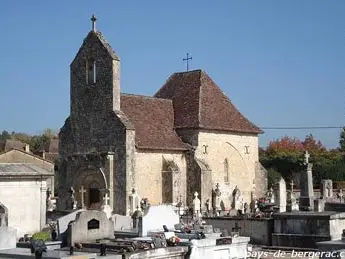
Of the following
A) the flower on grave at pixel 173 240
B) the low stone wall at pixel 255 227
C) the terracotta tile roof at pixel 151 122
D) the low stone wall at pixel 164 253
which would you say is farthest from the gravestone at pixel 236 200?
the low stone wall at pixel 164 253

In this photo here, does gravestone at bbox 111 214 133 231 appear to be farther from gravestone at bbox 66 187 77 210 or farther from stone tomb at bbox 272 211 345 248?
gravestone at bbox 66 187 77 210

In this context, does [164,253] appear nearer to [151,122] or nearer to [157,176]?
[157,176]

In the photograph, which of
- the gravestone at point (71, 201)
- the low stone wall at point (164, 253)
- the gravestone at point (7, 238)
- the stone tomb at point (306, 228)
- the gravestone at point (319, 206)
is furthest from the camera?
the gravestone at point (71, 201)

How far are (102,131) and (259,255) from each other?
16782mm

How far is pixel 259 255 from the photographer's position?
1783cm

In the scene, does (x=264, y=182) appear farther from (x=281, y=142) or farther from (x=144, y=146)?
(x=281, y=142)

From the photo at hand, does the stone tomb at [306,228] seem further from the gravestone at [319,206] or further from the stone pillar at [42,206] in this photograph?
the stone pillar at [42,206]

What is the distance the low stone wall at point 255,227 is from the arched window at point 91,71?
14.4 metres

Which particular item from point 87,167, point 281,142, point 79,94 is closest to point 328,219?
point 87,167

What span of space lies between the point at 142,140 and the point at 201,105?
506 cm

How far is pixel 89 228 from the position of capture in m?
16.1

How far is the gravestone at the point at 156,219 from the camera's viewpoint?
17797 millimetres

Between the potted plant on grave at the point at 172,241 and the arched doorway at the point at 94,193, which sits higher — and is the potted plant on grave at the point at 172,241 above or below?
below

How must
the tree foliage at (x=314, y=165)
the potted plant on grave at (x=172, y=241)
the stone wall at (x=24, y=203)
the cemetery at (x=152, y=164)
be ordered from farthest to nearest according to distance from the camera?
the tree foliage at (x=314, y=165)
the cemetery at (x=152, y=164)
the stone wall at (x=24, y=203)
the potted plant on grave at (x=172, y=241)
